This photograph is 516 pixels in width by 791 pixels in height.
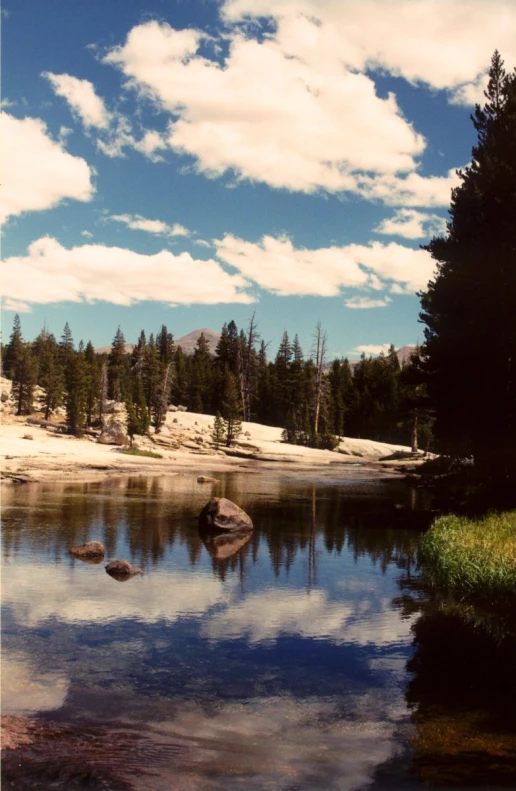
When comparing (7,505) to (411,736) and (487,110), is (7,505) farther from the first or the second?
(487,110)

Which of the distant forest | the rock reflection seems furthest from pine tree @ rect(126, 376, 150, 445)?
the rock reflection

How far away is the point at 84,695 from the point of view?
10.7 metres

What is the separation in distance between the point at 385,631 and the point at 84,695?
7.24m

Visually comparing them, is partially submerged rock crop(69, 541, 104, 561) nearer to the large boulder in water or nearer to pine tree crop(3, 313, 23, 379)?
the large boulder in water

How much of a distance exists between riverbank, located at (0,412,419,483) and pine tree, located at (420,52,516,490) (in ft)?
97.6

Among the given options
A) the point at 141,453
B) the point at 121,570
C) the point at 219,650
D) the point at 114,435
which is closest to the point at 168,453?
the point at 141,453

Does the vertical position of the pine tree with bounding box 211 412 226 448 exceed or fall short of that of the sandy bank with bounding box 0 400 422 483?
it exceeds it

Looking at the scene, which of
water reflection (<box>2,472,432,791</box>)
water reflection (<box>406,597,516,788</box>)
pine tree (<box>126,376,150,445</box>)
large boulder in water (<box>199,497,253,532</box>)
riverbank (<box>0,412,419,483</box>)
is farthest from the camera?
pine tree (<box>126,376,150,445</box>)

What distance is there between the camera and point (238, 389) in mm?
106188

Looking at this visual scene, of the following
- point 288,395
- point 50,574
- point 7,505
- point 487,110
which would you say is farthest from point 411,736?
point 288,395

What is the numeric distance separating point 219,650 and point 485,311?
2093cm

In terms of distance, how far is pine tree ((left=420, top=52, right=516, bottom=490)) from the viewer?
27469 mm

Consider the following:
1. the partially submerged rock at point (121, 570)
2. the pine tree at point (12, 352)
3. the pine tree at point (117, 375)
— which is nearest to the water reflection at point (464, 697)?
the partially submerged rock at point (121, 570)

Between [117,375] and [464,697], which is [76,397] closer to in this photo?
[117,375]
